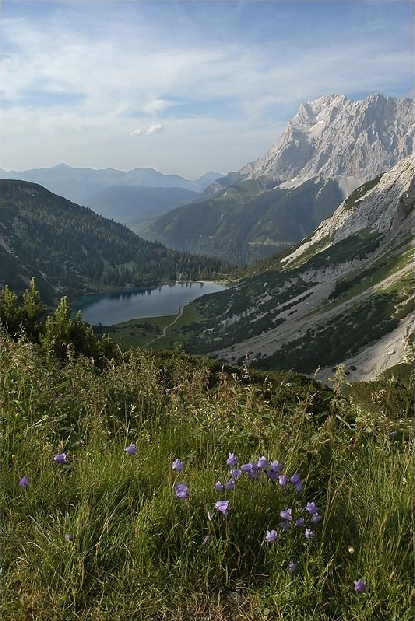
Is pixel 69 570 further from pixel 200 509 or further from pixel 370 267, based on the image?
pixel 370 267

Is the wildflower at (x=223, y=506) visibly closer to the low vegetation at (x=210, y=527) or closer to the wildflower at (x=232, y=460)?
the low vegetation at (x=210, y=527)

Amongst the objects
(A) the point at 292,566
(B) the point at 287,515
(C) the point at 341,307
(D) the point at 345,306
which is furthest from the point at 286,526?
(C) the point at 341,307

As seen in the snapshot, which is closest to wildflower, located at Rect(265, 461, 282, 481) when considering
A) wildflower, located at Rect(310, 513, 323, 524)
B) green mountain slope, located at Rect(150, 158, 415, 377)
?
wildflower, located at Rect(310, 513, 323, 524)

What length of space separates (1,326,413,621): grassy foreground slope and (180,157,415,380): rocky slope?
72.9 metres

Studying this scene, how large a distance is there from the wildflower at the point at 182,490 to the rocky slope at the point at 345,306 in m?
74.0

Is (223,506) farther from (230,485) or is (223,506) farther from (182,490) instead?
(182,490)

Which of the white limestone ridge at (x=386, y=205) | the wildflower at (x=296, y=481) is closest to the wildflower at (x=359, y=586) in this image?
the wildflower at (x=296, y=481)

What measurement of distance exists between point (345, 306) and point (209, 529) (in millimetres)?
128775

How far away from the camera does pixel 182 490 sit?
11.2 feet

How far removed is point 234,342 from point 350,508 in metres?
133

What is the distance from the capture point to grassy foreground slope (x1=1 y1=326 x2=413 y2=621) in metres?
3.00

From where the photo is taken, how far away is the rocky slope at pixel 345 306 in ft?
302

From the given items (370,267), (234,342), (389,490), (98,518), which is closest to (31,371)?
(98,518)

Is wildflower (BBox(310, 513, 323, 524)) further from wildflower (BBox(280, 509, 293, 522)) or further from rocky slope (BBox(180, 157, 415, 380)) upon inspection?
rocky slope (BBox(180, 157, 415, 380))
